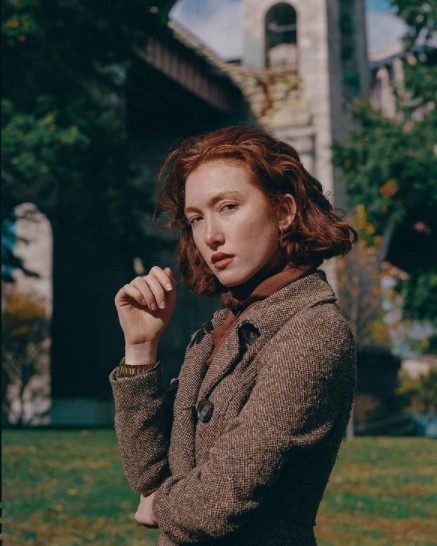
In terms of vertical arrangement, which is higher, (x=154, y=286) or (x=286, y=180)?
(x=286, y=180)

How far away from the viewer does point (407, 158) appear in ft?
71.5

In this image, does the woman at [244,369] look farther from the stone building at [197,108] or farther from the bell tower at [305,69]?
the bell tower at [305,69]

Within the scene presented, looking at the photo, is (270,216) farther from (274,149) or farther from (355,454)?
(355,454)

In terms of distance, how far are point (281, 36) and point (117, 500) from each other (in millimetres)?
27442

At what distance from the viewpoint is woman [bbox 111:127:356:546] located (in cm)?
171

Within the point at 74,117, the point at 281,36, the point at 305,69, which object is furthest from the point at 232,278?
the point at 281,36

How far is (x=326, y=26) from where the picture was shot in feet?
104

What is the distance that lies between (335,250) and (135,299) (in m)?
0.48

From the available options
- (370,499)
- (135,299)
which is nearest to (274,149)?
(135,299)

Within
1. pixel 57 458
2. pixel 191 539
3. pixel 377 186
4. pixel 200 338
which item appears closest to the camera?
pixel 191 539

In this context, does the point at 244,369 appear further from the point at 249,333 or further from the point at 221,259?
the point at 221,259

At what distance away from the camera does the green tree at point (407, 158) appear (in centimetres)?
2178

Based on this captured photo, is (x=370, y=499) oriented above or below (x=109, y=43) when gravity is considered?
below

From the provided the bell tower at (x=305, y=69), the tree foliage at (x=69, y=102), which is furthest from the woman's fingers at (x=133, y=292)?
the bell tower at (x=305, y=69)
